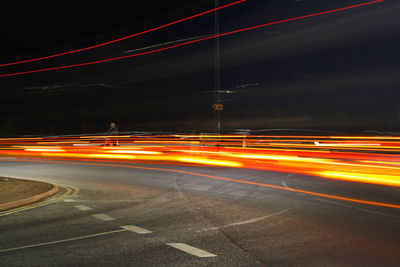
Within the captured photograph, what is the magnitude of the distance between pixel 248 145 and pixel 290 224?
2163 centimetres

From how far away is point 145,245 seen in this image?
19.7 ft

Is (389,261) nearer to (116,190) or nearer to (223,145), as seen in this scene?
(116,190)

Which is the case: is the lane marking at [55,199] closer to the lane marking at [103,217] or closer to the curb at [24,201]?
the curb at [24,201]

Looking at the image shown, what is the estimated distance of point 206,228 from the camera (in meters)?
7.00

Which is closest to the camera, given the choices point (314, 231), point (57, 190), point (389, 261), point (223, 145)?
point (389, 261)

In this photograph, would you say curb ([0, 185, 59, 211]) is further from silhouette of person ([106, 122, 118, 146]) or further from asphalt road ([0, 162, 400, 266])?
silhouette of person ([106, 122, 118, 146])

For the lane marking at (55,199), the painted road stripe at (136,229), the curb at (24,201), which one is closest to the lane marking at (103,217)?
the painted road stripe at (136,229)

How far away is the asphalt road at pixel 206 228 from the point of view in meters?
5.38

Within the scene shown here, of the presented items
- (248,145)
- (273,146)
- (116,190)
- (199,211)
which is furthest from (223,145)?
(199,211)

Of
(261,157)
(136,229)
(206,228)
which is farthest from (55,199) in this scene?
(261,157)

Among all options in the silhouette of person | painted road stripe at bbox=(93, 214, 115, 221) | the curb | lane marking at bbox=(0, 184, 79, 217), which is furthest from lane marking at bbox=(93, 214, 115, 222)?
the silhouette of person

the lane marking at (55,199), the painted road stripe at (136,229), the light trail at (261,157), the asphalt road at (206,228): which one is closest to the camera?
the asphalt road at (206,228)

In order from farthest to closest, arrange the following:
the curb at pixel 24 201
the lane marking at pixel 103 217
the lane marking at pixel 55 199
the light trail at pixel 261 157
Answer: the light trail at pixel 261 157 < the curb at pixel 24 201 < the lane marking at pixel 55 199 < the lane marking at pixel 103 217

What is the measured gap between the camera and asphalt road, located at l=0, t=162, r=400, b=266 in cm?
538
